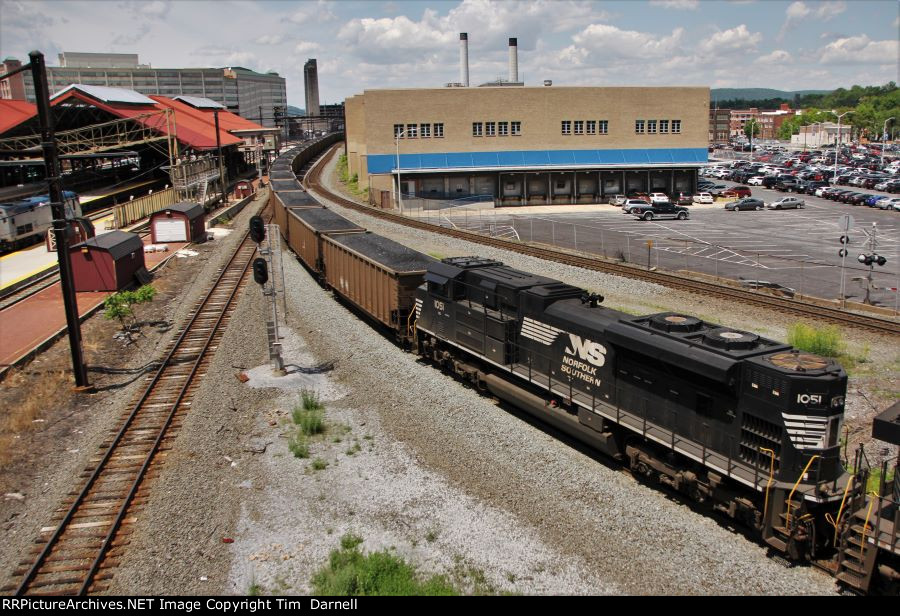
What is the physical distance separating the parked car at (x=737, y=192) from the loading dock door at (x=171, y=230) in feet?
173

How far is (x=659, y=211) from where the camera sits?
2253 inches

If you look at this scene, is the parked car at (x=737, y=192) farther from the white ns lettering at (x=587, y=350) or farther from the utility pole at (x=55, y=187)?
the utility pole at (x=55, y=187)

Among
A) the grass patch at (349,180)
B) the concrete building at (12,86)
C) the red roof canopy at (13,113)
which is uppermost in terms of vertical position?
the concrete building at (12,86)

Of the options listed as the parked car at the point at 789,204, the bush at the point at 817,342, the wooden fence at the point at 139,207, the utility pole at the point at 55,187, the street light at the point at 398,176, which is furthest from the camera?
the street light at the point at 398,176

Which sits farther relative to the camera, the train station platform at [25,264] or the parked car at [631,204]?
the parked car at [631,204]

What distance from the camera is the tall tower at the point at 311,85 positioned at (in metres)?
192

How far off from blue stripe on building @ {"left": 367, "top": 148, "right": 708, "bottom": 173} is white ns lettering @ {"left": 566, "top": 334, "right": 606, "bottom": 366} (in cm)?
5313

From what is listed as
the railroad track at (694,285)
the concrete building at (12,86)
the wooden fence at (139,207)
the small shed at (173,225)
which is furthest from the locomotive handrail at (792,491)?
the concrete building at (12,86)

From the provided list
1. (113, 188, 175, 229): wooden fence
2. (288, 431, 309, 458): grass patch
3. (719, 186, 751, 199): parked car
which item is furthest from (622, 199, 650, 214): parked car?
(288, 431, 309, 458): grass patch

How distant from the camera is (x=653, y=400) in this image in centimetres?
1315

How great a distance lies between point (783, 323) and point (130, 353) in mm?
22577

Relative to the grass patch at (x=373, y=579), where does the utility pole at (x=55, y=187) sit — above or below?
above

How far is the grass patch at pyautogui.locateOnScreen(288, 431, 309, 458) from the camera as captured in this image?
50.4 feet

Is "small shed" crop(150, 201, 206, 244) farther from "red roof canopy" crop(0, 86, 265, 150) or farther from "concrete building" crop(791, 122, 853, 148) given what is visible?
"concrete building" crop(791, 122, 853, 148)
